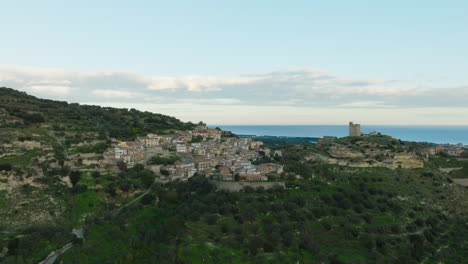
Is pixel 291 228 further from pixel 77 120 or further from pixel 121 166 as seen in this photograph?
pixel 77 120

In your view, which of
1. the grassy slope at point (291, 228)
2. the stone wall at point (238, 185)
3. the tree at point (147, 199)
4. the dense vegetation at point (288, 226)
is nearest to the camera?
the grassy slope at point (291, 228)

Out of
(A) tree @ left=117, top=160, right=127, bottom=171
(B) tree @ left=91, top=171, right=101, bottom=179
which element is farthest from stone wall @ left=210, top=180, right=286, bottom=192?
(B) tree @ left=91, top=171, right=101, bottom=179

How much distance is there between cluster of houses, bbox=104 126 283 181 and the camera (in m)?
47.7

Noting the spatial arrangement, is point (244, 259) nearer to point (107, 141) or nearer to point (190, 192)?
point (190, 192)

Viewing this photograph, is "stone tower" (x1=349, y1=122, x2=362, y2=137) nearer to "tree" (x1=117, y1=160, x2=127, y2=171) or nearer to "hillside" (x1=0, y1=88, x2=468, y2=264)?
"hillside" (x1=0, y1=88, x2=468, y2=264)

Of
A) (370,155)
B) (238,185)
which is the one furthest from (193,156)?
(370,155)

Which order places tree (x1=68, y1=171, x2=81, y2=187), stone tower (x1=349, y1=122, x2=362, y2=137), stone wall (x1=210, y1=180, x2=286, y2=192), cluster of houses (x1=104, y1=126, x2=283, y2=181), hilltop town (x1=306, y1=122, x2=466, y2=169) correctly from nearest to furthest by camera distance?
tree (x1=68, y1=171, x2=81, y2=187)
stone wall (x1=210, y1=180, x2=286, y2=192)
cluster of houses (x1=104, y1=126, x2=283, y2=181)
hilltop town (x1=306, y1=122, x2=466, y2=169)
stone tower (x1=349, y1=122, x2=362, y2=137)

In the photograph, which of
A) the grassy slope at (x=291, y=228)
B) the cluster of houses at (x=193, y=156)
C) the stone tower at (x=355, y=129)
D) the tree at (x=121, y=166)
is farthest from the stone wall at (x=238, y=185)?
the stone tower at (x=355, y=129)

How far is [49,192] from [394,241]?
3866 centimetres

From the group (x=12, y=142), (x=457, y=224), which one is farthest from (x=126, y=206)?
(x=457, y=224)

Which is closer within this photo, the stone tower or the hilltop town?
the hilltop town

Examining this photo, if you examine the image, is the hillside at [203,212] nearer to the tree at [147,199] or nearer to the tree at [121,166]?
the tree at [147,199]

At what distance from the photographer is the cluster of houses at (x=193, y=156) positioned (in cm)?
4766

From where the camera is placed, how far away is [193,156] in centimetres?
5822
